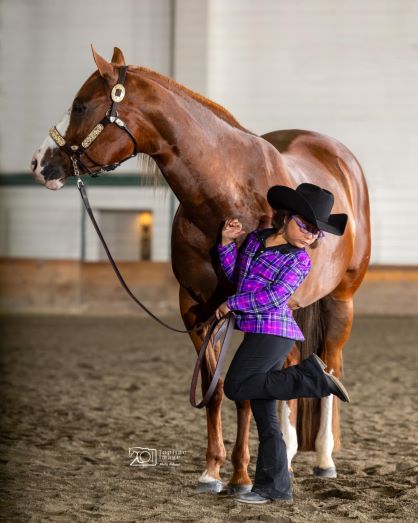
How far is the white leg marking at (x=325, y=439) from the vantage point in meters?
3.47

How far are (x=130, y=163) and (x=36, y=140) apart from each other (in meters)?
1.28

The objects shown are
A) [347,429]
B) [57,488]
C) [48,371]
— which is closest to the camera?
Result: [57,488]

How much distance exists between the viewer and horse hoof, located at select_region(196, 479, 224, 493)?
123 inches

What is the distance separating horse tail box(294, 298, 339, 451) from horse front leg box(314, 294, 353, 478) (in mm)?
17

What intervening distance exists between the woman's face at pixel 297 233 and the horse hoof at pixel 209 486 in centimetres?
95

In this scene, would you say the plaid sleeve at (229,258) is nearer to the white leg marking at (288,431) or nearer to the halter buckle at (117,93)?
the halter buckle at (117,93)

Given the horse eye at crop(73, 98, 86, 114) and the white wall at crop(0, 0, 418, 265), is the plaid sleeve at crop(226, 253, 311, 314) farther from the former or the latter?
the white wall at crop(0, 0, 418, 265)

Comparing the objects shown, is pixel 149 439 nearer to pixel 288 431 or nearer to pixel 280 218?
pixel 288 431

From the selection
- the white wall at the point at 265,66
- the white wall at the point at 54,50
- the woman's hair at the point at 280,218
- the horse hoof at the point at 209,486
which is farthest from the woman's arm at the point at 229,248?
the white wall at the point at 54,50

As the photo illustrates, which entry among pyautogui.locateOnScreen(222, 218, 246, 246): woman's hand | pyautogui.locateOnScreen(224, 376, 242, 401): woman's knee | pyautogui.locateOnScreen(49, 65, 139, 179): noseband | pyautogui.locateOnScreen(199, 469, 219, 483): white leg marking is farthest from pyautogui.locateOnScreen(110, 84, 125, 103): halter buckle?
pyautogui.locateOnScreen(199, 469, 219, 483): white leg marking

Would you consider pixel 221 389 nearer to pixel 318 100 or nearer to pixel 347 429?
pixel 347 429

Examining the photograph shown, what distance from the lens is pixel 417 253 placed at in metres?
11.3

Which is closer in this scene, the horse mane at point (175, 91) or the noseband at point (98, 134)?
the noseband at point (98, 134)

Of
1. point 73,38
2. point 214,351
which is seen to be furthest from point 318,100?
point 214,351
